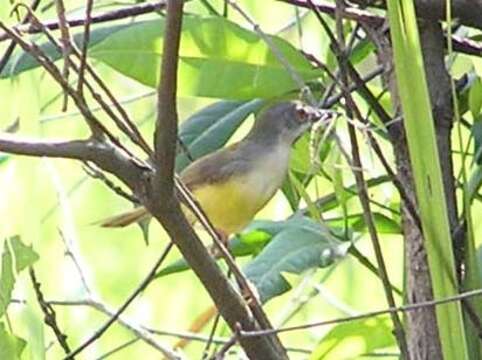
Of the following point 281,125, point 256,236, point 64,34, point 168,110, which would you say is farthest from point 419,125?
point 281,125

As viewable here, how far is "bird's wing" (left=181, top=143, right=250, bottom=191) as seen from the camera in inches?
→ 53.2

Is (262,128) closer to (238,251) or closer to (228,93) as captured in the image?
(238,251)

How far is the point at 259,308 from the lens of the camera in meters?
0.82

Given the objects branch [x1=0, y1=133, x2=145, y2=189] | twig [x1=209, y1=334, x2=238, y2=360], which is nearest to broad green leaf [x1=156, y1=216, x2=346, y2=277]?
twig [x1=209, y1=334, x2=238, y2=360]

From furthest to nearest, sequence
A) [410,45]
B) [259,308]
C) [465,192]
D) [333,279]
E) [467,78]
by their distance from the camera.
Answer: [333,279] → [467,78] → [259,308] → [465,192] → [410,45]

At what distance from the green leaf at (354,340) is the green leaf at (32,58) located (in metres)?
0.26

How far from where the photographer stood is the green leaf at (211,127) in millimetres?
1134

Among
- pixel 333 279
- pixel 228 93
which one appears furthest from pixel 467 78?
pixel 333 279

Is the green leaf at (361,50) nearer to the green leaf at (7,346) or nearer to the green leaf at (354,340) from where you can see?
the green leaf at (354,340)

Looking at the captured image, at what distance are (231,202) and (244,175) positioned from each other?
2.3 inches

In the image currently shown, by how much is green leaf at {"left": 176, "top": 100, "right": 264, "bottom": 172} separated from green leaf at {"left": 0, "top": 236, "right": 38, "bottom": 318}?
38 centimetres

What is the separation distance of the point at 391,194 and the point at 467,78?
0.21m

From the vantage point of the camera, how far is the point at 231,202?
1.35m

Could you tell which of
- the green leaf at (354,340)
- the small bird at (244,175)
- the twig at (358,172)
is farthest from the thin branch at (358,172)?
the small bird at (244,175)
